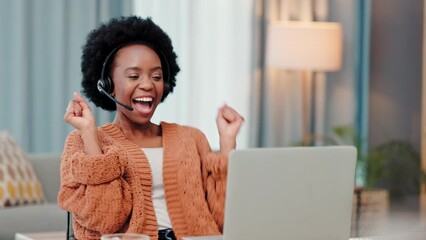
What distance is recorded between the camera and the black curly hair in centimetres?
241

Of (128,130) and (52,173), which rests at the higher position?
(128,130)

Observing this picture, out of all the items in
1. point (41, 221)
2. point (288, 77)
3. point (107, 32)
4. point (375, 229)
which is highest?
point (107, 32)

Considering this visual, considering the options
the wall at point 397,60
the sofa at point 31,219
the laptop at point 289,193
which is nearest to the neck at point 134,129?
the laptop at point 289,193

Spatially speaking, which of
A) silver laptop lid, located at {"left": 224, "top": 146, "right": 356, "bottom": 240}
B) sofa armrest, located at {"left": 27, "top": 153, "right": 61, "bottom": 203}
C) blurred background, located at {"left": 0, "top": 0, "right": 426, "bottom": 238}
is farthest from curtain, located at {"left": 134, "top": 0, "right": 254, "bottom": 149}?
silver laptop lid, located at {"left": 224, "top": 146, "right": 356, "bottom": 240}

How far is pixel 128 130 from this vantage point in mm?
2408

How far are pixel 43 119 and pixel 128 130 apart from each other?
3.07m

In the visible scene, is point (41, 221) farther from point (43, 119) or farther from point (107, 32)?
point (107, 32)

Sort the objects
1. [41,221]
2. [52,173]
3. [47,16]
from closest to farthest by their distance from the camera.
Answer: [41,221]
[52,173]
[47,16]

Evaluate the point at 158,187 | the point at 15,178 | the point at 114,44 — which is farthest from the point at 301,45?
the point at 158,187

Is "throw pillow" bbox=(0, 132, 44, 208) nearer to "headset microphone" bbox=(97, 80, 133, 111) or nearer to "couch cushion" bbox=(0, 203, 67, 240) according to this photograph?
"couch cushion" bbox=(0, 203, 67, 240)

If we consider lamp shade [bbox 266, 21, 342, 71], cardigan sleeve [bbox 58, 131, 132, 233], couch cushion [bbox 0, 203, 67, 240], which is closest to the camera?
cardigan sleeve [bbox 58, 131, 132, 233]

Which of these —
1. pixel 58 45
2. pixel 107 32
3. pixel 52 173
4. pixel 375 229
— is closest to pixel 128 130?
pixel 107 32

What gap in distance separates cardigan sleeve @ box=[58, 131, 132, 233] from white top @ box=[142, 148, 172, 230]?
0.11m

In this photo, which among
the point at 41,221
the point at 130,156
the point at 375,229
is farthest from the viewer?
the point at 375,229
